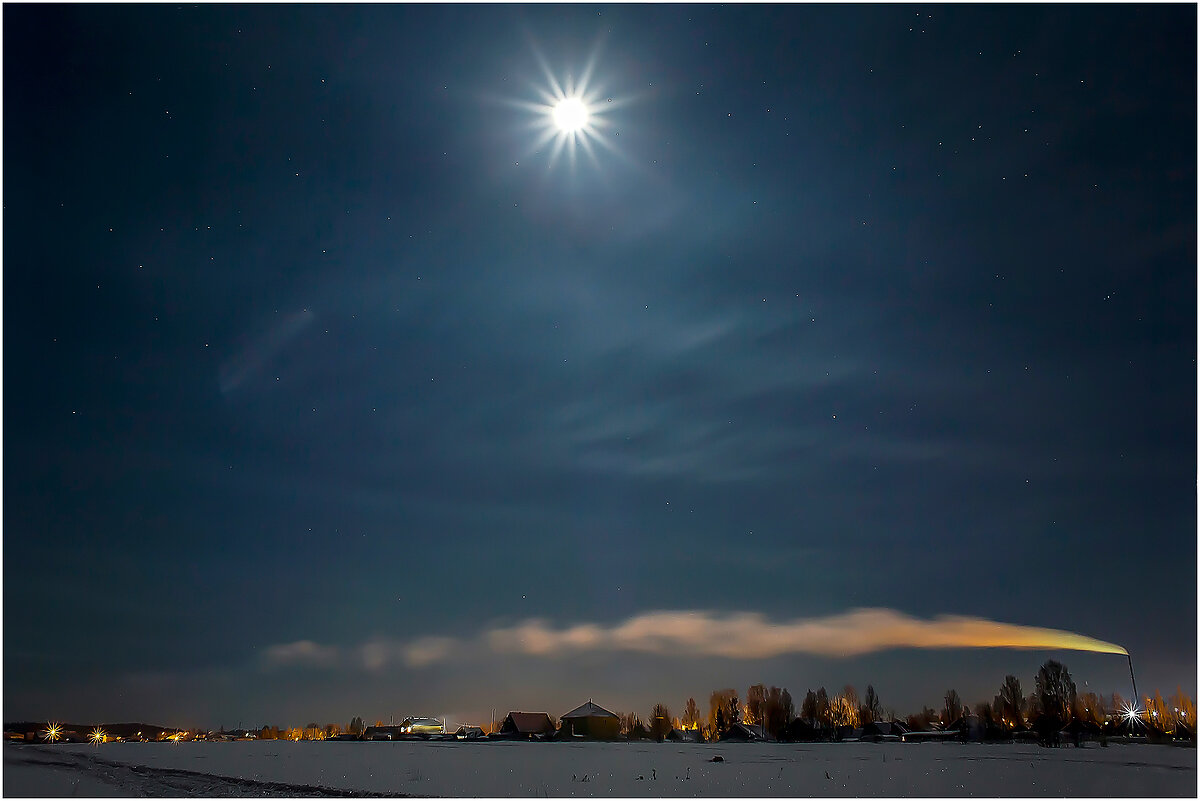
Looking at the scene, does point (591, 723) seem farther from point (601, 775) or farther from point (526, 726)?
point (601, 775)

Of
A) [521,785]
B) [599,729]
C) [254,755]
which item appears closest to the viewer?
[521,785]

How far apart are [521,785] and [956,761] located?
24556 mm

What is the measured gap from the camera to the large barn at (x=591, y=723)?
89.1m

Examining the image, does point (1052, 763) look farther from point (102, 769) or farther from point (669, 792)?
point (102, 769)

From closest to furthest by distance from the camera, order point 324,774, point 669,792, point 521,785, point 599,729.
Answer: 1. point 669,792
2. point 521,785
3. point 324,774
4. point 599,729

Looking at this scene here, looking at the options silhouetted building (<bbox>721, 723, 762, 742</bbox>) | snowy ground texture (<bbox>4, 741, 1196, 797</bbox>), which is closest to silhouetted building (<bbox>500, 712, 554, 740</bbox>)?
silhouetted building (<bbox>721, 723, 762, 742</bbox>)

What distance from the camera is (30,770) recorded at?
34.3 m

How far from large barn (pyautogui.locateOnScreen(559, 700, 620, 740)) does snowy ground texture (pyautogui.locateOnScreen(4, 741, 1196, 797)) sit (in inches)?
1764

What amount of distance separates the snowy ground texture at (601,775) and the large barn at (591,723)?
4479 centimetres

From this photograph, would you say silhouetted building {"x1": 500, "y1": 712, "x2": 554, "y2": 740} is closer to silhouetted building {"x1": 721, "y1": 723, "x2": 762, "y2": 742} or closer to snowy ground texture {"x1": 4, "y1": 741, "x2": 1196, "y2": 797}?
silhouetted building {"x1": 721, "y1": 723, "x2": 762, "y2": 742}

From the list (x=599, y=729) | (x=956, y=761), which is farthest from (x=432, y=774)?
(x=599, y=729)

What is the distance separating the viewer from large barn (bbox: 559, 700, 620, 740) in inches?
3506

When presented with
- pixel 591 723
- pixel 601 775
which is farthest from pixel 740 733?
pixel 601 775

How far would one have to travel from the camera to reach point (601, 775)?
34312 millimetres
